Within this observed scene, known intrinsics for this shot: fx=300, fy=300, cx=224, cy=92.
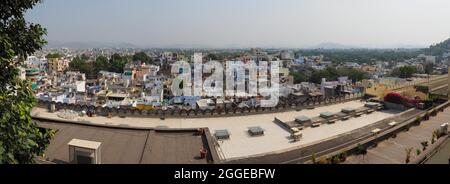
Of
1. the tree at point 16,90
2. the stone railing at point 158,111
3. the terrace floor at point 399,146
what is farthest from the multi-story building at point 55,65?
the terrace floor at point 399,146

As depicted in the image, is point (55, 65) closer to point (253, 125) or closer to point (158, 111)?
point (158, 111)

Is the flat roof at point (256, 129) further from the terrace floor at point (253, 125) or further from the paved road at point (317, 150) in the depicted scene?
the paved road at point (317, 150)
